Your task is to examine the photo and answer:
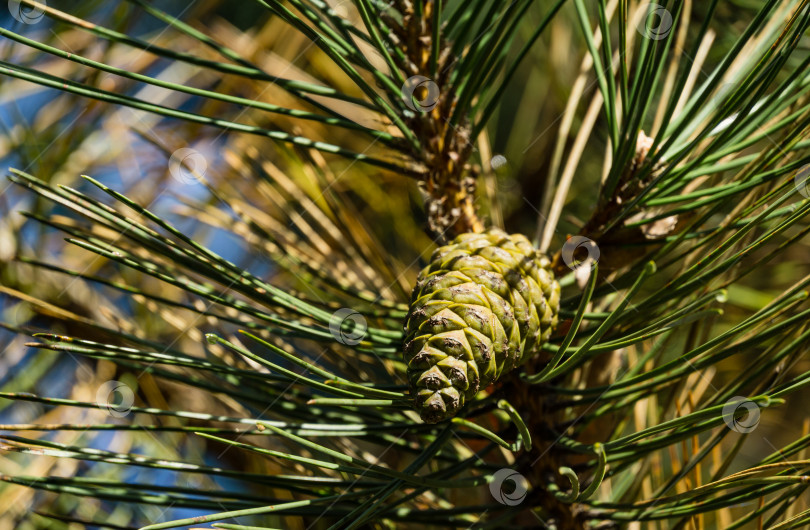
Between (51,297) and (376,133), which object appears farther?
(51,297)

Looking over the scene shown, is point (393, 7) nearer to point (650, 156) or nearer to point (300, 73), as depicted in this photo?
point (650, 156)

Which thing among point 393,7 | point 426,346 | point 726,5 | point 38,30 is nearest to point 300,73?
point 38,30

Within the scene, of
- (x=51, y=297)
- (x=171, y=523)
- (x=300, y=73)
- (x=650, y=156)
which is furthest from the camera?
(x=300, y=73)

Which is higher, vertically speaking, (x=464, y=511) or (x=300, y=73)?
(x=300, y=73)

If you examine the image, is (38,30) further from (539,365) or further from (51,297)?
(539,365)

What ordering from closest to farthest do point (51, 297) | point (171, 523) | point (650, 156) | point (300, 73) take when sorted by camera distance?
point (171, 523), point (650, 156), point (51, 297), point (300, 73)

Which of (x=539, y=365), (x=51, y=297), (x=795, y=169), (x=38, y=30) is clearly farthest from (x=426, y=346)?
(x=38, y=30)

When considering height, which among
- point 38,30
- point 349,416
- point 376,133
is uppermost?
point 38,30
